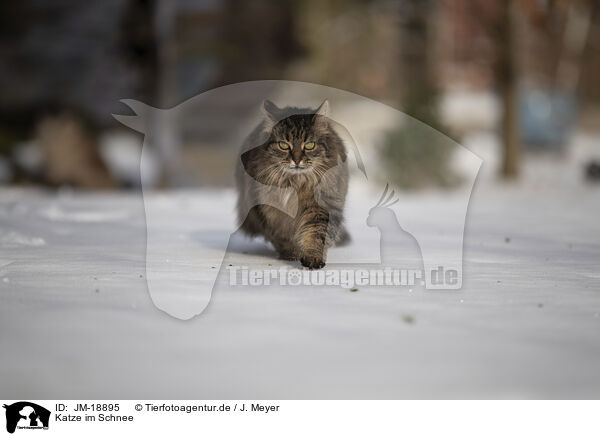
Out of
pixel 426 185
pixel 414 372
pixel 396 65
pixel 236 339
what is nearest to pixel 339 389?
pixel 414 372

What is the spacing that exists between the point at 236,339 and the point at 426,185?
7033 millimetres

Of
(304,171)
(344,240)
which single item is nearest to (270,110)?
(304,171)

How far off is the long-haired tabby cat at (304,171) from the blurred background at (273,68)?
6883 mm

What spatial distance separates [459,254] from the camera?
3.64 metres

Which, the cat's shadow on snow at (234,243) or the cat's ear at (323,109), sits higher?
the cat's ear at (323,109)

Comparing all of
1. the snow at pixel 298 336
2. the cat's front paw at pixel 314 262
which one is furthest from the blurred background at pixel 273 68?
the cat's front paw at pixel 314 262

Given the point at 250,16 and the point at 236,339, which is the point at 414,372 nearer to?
the point at 236,339

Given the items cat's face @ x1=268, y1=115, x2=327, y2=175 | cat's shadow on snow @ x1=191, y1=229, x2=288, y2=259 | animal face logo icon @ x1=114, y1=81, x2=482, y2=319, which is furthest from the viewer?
cat's shadow on snow @ x1=191, y1=229, x2=288, y2=259
